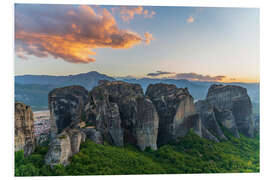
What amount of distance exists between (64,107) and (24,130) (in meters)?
3.44

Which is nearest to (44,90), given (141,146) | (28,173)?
(28,173)

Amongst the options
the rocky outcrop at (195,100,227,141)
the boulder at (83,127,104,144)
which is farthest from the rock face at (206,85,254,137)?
the boulder at (83,127,104,144)

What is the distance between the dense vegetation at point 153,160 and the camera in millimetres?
5707

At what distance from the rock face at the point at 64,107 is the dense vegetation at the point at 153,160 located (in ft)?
9.27

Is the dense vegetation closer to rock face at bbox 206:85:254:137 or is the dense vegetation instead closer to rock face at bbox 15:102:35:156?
rock face at bbox 15:102:35:156

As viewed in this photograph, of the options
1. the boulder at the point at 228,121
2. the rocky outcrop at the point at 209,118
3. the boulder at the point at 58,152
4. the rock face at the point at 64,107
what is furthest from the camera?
the boulder at the point at 228,121

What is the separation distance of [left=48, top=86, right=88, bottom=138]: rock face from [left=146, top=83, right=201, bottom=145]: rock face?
4069mm

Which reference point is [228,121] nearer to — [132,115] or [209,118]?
[209,118]

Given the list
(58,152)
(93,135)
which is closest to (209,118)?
(93,135)


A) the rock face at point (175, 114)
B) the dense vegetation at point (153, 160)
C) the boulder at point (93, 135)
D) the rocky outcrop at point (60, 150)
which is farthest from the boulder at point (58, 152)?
the rock face at point (175, 114)

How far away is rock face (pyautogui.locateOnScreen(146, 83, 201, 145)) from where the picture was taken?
8.78m

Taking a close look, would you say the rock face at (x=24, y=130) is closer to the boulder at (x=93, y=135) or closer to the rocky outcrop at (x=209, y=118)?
the boulder at (x=93, y=135)

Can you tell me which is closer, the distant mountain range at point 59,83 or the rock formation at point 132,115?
the distant mountain range at point 59,83

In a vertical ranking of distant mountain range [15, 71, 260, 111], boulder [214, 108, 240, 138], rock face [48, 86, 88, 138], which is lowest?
boulder [214, 108, 240, 138]
